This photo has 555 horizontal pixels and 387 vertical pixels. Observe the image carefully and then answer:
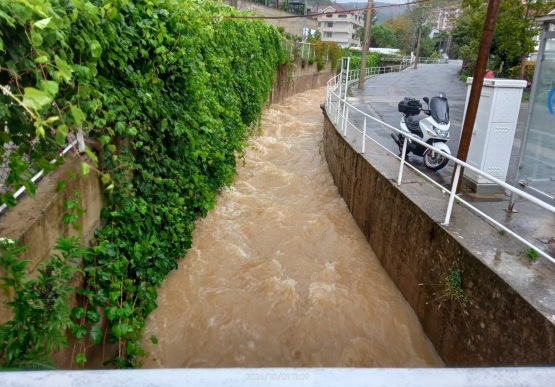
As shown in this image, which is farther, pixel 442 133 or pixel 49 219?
pixel 442 133

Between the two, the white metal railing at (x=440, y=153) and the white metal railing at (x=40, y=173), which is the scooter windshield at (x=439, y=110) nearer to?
the white metal railing at (x=440, y=153)

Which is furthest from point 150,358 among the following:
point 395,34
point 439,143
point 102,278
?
point 395,34

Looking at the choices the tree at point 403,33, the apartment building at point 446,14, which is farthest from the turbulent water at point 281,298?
the tree at point 403,33

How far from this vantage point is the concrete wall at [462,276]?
9.62 ft

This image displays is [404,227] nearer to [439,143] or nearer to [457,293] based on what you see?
[457,293]

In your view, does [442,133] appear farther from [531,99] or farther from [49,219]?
[49,219]

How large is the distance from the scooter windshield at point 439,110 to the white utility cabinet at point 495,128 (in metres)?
1.26

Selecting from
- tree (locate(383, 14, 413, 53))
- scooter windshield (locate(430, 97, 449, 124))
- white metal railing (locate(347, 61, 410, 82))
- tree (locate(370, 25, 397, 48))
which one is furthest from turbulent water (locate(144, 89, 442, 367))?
tree (locate(383, 14, 413, 53))

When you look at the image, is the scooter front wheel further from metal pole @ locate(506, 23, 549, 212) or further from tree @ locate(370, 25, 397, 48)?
tree @ locate(370, 25, 397, 48)

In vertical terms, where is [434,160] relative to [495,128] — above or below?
below

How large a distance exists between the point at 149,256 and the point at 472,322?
126 inches

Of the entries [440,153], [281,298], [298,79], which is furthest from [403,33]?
[281,298]

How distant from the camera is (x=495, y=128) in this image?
5.62 m

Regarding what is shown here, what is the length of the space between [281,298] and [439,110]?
4.60 meters
